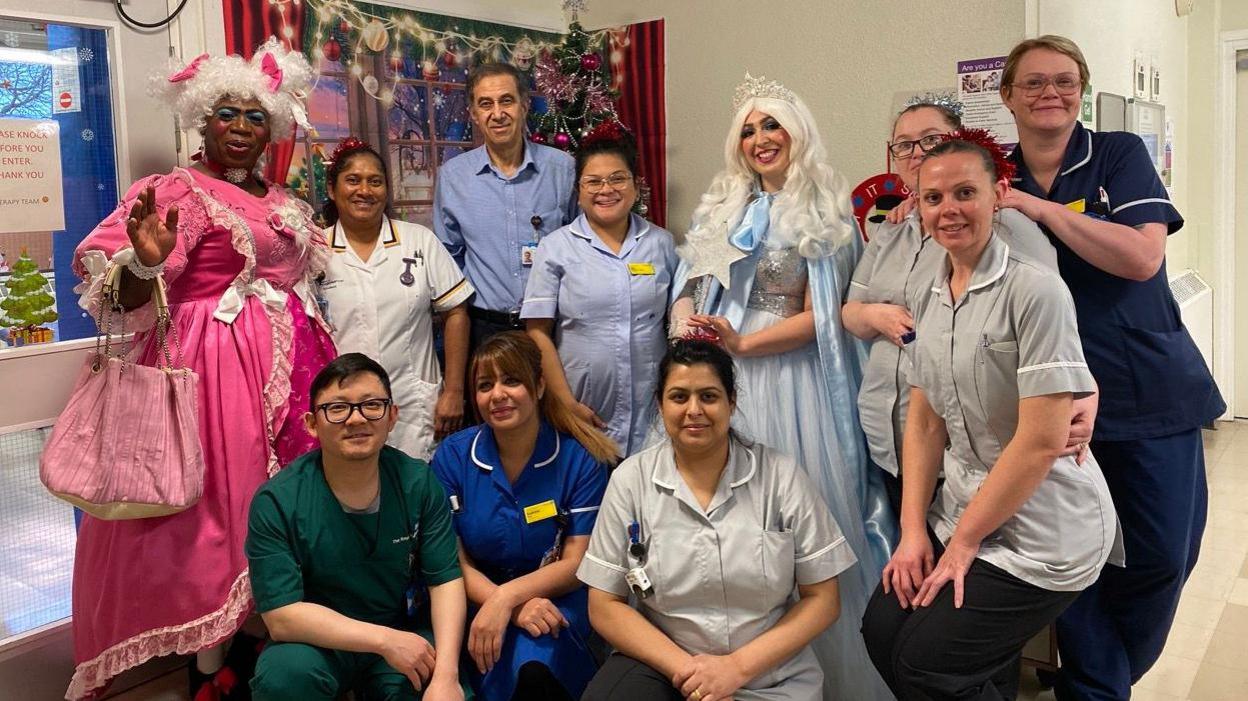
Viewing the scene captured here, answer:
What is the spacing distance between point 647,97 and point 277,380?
213cm

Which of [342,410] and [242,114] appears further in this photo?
[242,114]

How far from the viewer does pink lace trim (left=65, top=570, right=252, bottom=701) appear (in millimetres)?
2375

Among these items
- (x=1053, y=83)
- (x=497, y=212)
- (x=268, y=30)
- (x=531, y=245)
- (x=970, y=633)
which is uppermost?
(x=268, y=30)

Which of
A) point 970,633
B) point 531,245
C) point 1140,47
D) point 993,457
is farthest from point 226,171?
point 1140,47

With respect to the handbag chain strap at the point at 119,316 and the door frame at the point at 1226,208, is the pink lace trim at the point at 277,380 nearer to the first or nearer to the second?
the handbag chain strap at the point at 119,316

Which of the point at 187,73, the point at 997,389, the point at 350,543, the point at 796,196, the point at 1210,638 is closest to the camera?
the point at 997,389

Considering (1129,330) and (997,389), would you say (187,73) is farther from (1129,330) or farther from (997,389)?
(1129,330)

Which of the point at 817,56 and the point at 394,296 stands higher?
the point at 817,56

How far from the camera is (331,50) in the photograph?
3.25 metres

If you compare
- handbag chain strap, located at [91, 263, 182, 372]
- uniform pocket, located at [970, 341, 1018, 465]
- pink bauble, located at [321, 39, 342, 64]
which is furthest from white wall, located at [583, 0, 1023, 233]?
handbag chain strap, located at [91, 263, 182, 372]

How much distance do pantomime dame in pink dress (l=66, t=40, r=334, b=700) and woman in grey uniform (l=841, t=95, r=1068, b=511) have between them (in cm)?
143

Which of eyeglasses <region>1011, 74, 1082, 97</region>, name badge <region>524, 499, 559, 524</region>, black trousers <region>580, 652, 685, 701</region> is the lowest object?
black trousers <region>580, 652, 685, 701</region>

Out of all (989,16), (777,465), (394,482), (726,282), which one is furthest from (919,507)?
(989,16)

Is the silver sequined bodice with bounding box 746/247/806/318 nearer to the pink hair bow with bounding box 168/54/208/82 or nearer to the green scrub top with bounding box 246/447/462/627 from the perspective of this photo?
the green scrub top with bounding box 246/447/462/627
